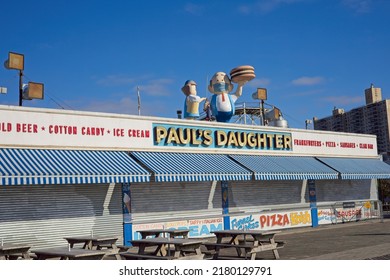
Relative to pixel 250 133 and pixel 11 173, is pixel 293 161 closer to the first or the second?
pixel 250 133

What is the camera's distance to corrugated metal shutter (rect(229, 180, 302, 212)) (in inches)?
875

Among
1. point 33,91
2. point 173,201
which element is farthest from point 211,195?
point 33,91

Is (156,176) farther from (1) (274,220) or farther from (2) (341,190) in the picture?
(2) (341,190)

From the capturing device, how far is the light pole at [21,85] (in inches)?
756

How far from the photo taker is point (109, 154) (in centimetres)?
1806

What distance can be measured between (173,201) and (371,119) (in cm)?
8279

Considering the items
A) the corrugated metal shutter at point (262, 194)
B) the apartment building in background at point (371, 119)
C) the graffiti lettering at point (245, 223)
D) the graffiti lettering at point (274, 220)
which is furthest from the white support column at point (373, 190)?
the apartment building in background at point (371, 119)

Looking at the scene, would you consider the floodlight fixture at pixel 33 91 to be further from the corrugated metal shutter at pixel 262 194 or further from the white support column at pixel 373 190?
the white support column at pixel 373 190

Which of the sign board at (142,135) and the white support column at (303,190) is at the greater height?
the sign board at (142,135)

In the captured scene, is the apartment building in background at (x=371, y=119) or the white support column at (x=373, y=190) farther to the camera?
the apartment building in background at (x=371, y=119)

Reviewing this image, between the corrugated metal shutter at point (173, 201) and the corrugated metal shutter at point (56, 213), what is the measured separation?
0.92 metres

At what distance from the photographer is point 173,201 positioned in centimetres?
2000

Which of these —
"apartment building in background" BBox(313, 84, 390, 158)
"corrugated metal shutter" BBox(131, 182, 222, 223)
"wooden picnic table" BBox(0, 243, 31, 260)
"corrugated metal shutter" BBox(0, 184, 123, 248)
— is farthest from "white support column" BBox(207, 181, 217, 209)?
"apartment building in background" BBox(313, 84, 390, 158)

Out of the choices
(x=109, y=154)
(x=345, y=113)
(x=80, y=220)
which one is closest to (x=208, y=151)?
(x=109, y=154)
